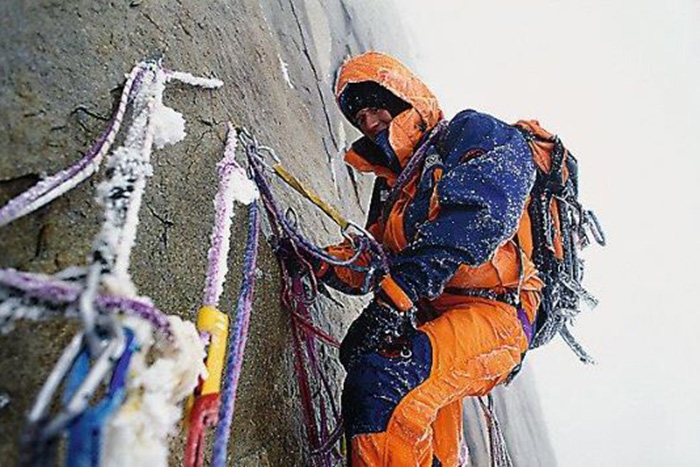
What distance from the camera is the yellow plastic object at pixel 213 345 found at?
4.03 feet

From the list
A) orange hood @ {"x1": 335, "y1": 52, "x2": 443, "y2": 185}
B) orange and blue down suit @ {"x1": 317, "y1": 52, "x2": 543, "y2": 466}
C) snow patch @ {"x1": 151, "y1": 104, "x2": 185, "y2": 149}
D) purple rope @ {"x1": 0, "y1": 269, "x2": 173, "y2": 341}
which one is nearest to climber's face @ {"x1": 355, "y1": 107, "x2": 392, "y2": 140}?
orange hood @ {"x1": 335, "y1": 52, "x2": 443, "y2": 185}

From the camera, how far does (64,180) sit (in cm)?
128

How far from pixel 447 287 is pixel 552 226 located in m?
0.46

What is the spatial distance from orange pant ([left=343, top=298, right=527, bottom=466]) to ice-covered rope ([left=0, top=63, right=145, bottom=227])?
3.32 ft

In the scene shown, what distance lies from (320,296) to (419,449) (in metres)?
0.88

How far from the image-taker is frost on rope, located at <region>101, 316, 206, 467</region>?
0.89 metres

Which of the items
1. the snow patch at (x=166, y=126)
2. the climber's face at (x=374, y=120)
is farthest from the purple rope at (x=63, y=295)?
the climber's face at (x=374, y=120)

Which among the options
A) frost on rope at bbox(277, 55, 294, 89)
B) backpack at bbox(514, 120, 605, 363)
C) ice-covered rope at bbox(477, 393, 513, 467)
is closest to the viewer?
backpack at bbox(514, 120, 605, 363)

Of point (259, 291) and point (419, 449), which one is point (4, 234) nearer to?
point (259, 291)

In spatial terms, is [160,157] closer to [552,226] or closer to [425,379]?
[425,379]

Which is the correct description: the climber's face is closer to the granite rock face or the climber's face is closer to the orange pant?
the granite rock face

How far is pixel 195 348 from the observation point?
1.13m

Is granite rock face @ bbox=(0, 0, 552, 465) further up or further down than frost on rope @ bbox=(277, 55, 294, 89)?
further down

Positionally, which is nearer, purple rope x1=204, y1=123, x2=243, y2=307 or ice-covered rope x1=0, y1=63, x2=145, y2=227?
ice-covered rope x1=0, y1=63, x2=145, y2=227
